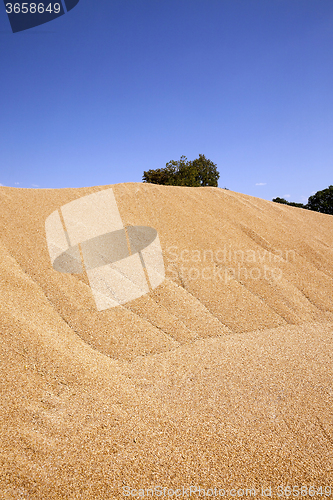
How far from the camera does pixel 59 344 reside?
10.8 feet

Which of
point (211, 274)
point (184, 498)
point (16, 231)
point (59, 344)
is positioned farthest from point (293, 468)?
point (16, 231)

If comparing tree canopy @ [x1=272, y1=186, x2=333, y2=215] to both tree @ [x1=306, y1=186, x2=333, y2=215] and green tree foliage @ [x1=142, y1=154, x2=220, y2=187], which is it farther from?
green tree foliage @ [x1=142, y1=154, x2=220, y2=187]

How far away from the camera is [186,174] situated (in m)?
26.6

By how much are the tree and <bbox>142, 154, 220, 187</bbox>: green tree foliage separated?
9.96 meters

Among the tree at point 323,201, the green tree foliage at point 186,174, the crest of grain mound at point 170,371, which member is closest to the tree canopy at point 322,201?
the tree at point 323,201

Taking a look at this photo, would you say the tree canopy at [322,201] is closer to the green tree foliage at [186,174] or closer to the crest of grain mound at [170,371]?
the green tree foliage at [186,174]

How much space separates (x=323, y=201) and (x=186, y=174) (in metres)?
13.1

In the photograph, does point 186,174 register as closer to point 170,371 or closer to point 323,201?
point 323,201

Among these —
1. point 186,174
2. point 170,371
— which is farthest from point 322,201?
point 170,371

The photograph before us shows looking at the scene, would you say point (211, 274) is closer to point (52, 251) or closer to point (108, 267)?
point (108, 267)

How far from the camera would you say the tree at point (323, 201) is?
2541cm

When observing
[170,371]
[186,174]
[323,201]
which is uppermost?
[186,174]

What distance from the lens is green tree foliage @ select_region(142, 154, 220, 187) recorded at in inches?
1025

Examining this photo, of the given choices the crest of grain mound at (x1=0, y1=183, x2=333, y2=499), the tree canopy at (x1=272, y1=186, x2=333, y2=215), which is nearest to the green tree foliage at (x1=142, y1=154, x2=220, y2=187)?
the tree canopy at (x1=272, y1=186, x2=333, y2=215)
